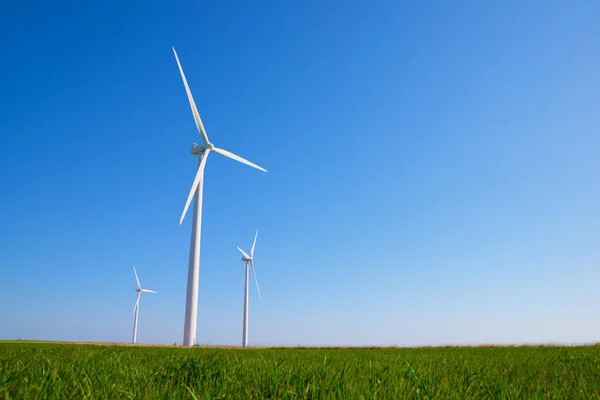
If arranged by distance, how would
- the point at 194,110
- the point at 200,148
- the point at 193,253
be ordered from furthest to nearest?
the point at 200,148 → the point at 194,110 → the point at 193,253

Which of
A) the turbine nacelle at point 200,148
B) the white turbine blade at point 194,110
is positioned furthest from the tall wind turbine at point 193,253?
the turbine nacelle at point 200,148

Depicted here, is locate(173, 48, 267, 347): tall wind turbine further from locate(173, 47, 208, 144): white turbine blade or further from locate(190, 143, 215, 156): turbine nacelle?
locate(190, 143, 215, 156): turbine nacelle

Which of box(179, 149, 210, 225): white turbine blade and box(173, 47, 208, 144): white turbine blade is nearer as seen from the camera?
box(179, 149, 210, 225): white turbine blade

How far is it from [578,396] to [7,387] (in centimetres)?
456

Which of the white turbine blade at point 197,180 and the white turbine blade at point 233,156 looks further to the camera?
the white turbine blade at point 233,156

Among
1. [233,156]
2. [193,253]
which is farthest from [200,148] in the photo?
[193,253]

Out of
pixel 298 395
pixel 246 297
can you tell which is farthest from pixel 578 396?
pixel 246 297

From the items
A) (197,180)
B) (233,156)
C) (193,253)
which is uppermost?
(233,156)

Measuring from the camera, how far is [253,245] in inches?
2547

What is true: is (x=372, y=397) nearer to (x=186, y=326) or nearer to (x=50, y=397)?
(x=50, y=397)

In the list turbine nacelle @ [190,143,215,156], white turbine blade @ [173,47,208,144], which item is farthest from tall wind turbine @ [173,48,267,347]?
turbine nacelle @ [190,143,215,156]

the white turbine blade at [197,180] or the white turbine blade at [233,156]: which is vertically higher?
the white turbine blade at [233,156]

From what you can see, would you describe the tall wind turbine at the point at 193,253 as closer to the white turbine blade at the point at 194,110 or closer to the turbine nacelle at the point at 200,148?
the white turbine blade at the point at 194,110

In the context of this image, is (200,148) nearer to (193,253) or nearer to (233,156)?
(233,156)
